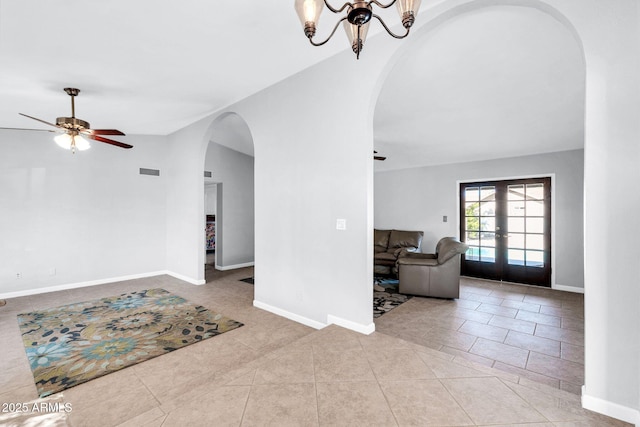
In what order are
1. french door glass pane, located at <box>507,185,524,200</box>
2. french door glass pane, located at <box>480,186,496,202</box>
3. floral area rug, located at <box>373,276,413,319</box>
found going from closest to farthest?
floral area rug, located at <box>373,276,413,319</box>
french door glass pane, located at <box>507,185,524,200</box>
french door glass pane, located at <box>480,186,496,202</box>

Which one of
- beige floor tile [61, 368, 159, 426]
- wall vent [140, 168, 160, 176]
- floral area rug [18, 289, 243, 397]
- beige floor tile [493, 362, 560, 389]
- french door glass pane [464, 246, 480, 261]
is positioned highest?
wall vent [140, 168, 160, 176]

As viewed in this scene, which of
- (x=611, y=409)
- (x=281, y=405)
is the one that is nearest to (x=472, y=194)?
(x=611, y=409)

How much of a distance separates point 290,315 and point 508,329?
2588 mm

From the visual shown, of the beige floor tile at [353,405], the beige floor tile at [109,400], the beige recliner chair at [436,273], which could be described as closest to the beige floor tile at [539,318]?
the beige recliner chair at [436,273]

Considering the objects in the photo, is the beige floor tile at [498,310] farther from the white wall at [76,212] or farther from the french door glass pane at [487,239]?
the white wall at [76,212]

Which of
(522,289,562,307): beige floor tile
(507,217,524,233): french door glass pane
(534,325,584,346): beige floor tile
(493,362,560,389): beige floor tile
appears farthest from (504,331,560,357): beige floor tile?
(507,217,524,233): french door glass pane

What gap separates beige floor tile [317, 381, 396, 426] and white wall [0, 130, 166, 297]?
551cm

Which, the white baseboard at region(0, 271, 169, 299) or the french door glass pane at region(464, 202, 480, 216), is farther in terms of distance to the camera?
the french door glass pane at region(464, 202, 480, 216)

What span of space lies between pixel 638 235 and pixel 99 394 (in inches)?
149

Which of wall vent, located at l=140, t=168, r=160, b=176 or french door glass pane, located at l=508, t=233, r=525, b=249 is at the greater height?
wall vent, located at l=140, t=168, r=160, b=176

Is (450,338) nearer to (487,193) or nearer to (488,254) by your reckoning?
(488,254)

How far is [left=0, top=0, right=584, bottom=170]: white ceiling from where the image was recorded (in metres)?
2.36

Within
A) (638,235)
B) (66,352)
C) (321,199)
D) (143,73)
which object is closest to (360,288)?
(321,199)

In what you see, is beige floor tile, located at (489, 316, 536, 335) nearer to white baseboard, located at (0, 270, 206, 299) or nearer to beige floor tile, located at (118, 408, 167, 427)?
beige floor tile, located at (118, 408, 167, 427)
